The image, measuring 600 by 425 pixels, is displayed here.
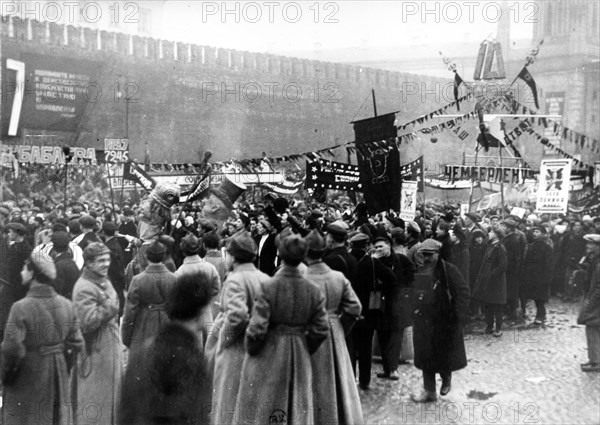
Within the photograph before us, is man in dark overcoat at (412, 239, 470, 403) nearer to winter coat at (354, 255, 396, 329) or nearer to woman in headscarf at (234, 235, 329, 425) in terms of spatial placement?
winter coat at (354, 255, 396, 329)

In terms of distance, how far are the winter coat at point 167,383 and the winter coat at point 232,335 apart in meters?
0.25

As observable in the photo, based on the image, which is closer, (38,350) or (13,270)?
(38,350)

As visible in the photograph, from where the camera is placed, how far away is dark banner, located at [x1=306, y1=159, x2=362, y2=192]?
1081 cm

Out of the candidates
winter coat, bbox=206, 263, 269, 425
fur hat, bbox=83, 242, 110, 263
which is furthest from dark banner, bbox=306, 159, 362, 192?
fur hat, bbox=83, 242, 110, 263

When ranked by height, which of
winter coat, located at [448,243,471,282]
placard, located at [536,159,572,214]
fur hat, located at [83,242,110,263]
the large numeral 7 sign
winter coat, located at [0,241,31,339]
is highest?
the large numeral 7 sign

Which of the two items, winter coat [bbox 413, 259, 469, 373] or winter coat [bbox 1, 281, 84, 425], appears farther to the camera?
winter coat [bbox 413, 259, 469, 373]

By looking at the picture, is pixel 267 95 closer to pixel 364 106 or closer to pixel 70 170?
pixel 364 106

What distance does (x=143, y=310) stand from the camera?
17.7ft

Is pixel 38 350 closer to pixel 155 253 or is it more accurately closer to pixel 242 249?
pixel 155 253

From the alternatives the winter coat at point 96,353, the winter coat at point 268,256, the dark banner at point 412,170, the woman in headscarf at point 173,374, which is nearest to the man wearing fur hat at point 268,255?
the winter coat at point 268,256

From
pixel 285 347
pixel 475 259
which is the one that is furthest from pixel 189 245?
pixel 475 259

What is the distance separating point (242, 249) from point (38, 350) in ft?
4.78

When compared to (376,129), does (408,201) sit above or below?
below

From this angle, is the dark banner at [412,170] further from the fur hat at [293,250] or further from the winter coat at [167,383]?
the fur hat at [293,250]
